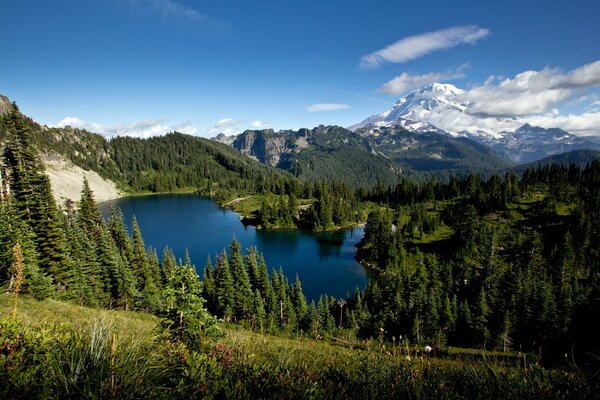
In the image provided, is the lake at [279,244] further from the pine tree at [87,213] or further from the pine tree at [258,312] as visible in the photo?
the pine tree at [87,213]

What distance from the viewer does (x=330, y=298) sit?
243 ft

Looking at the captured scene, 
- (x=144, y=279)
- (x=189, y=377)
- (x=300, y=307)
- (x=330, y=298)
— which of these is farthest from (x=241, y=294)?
(x=189, y=377)

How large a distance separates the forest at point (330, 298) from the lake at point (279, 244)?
438 inches

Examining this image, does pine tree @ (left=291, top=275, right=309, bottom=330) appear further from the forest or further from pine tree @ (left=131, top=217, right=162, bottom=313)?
pine tree @ (left=131, top=217, right=162, bottom=313)

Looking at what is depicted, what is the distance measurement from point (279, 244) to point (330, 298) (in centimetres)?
5997

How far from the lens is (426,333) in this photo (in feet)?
185

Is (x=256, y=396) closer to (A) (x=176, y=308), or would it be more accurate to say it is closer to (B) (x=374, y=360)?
(B) (x=374, y=360)

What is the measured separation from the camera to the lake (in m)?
94.2

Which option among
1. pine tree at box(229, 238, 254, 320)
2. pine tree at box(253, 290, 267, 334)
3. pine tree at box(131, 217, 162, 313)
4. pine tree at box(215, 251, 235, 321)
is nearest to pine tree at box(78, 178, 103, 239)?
A: pine tree at box(131, 217, 162, 313)

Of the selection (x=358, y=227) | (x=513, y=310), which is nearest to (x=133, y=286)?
(x=513, y=310)

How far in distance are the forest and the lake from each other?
36.5 ft

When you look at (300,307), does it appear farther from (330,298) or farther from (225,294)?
(330,298)

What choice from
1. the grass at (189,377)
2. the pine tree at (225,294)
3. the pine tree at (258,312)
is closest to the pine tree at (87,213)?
the pine tree at (225,294)

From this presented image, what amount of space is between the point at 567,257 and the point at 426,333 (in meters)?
62.7
